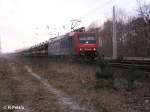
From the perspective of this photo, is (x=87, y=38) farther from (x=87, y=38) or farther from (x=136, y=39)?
(x=136, y=39)

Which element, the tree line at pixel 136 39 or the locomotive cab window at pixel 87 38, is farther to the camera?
the tree line at pixel 136 39

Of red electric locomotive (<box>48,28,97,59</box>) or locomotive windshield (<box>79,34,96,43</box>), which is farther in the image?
locomotive windshield (<box>79,34,96,43</box>)

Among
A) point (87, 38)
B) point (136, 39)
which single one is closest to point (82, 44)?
point (87, 38)

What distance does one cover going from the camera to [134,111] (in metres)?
9.76

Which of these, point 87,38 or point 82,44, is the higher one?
point 87,38

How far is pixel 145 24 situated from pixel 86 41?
24.2 metres

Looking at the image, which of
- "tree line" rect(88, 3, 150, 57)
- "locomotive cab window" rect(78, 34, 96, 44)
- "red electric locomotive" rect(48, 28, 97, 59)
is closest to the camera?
"red electric locomotive" rect(48, 28, 97, 59)

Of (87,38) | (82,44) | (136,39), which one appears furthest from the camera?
(136,39)

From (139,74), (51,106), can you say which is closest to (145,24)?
(139,74)

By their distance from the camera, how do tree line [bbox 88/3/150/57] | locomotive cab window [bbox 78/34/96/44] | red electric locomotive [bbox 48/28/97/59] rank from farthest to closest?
tree line [bbox 88/3/150/57]
locomotive cab window [bbox 78/34/96/44]
red electric locomotive [bbox 48/28/97/59]

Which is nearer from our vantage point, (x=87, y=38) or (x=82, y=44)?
(x=82, y=44)

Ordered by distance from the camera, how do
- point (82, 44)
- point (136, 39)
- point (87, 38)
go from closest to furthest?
point (82, 44) → point (87, 38) → point (136, 39)

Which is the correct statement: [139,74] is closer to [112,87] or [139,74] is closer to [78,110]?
[112,87]

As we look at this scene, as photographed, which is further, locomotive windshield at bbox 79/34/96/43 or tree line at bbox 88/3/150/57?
tree line at bbox 88/3/150/57
